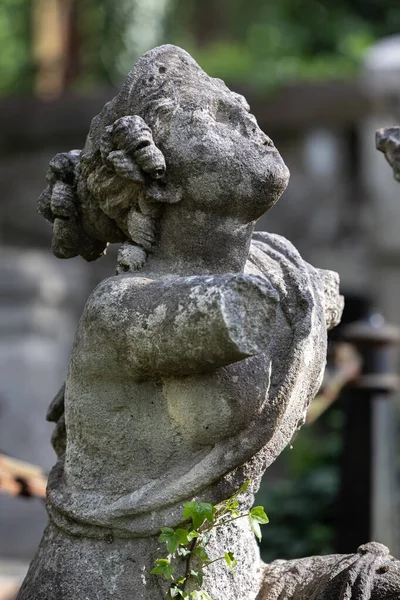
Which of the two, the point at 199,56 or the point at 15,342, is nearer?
the point at 15,342

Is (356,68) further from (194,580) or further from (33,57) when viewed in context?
(194,580)

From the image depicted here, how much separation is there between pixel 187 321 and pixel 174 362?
0.29 ft

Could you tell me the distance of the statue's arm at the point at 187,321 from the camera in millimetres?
1639

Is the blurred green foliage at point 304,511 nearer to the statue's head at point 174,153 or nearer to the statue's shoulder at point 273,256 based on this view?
the statue's shoulder at point 273,256

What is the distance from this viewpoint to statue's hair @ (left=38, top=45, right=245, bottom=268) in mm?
1821

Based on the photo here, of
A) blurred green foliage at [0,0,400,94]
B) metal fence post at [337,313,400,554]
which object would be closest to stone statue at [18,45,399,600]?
metal fence post at [337,313,400,554]

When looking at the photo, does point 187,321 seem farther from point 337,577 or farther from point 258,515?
point 337,577

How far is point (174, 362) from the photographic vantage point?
171 cm

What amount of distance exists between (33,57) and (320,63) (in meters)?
2.83

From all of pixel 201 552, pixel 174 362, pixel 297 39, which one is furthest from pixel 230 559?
pixel 297 39

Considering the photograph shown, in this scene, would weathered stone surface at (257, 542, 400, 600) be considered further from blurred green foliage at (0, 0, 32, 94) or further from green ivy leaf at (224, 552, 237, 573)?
blurred green foliage at (0, 0, 32, 94)

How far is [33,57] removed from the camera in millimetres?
9453

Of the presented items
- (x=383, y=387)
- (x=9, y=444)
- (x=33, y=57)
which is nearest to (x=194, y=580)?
(x=383, y=387)

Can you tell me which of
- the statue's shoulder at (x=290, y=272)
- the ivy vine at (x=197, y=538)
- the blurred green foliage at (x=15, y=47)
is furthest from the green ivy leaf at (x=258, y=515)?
the blurred green foliage at (x=15, y=47)
